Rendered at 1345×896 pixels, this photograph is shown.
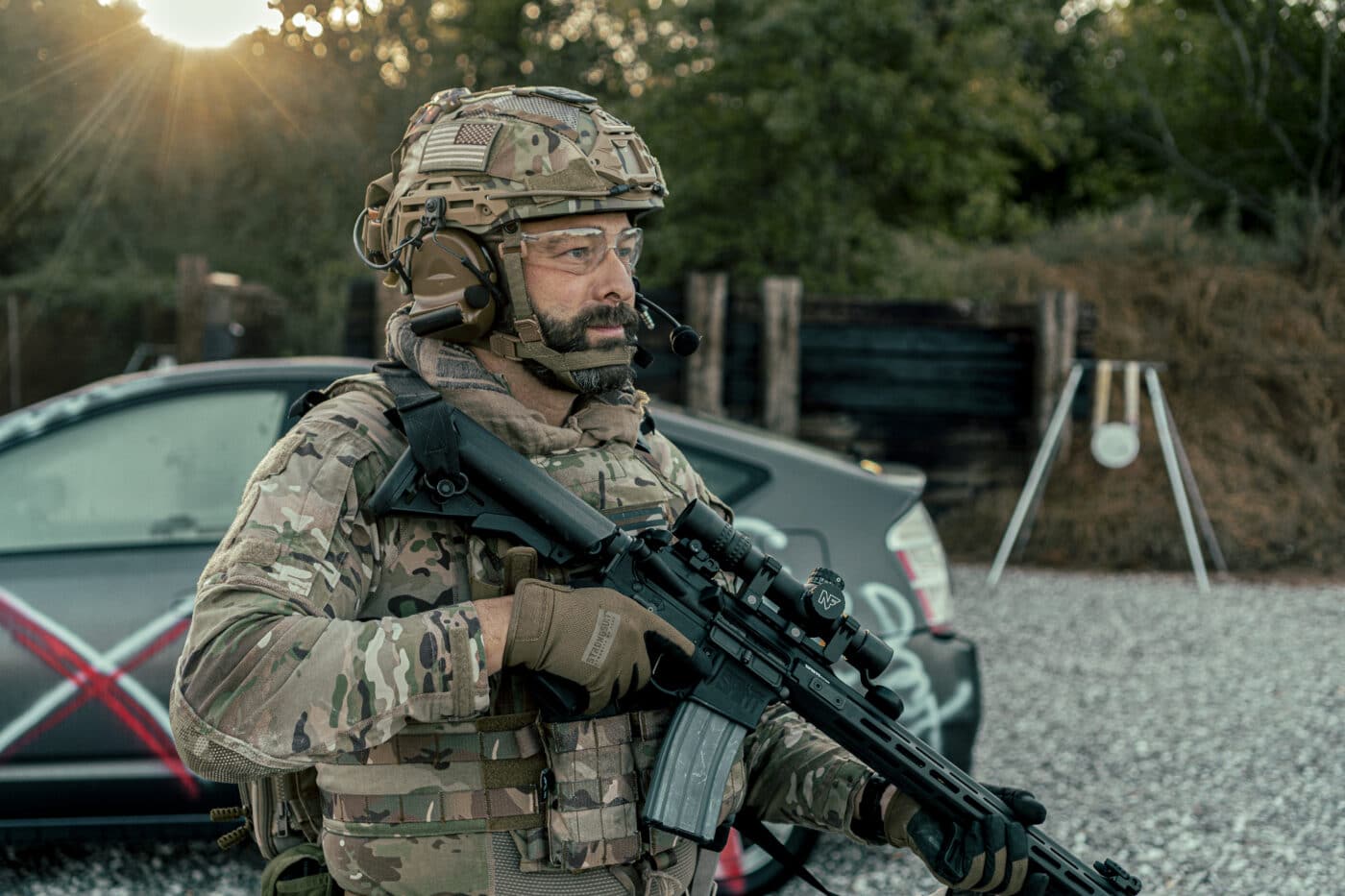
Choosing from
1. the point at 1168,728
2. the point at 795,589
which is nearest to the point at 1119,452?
the point at 1168,728

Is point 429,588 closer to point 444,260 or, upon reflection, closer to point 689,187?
point 444,260

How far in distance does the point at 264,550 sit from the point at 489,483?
1.08 feet

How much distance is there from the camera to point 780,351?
30.2ft

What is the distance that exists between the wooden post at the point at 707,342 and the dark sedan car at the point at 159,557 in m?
5.07

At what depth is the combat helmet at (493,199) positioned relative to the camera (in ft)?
6.24

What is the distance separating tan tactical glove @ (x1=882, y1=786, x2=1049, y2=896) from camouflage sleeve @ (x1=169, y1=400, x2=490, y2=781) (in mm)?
778

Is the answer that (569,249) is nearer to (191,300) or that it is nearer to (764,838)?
(764,838)

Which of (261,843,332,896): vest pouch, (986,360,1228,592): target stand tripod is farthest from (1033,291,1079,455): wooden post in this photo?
(261,843,332,896): vest pouch

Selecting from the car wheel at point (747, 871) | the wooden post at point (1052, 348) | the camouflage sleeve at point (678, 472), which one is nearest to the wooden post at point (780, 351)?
the wooden post at point (1052, 348)

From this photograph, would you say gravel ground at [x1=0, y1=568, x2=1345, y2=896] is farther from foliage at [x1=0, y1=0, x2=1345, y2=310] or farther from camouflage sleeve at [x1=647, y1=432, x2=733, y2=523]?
foliage at [x1=0, y1=0, x2=1345, y2=310]

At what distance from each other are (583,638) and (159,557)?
7.85ft

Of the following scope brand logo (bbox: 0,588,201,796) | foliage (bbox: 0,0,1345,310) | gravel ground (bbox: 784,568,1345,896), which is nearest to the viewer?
scope brand logo (bbox: 0,588,201,796)

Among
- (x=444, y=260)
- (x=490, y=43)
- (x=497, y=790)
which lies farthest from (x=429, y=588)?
(x=490, y=43)

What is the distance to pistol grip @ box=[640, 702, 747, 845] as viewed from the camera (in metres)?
1.77
